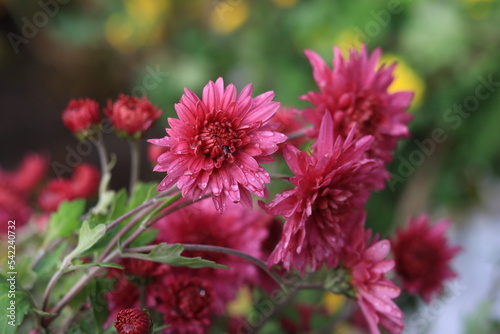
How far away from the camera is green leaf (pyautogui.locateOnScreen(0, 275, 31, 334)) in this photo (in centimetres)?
38

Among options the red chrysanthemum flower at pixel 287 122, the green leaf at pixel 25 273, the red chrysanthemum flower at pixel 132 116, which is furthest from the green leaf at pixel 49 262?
the red chrysanthemum flower at pixel 287 122

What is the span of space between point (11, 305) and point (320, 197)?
244mm

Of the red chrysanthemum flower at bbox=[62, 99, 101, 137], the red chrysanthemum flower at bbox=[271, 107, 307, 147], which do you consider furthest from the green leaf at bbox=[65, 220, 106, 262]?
the red chrysanthemum flower at bbox=[271, 107, 307, 147]

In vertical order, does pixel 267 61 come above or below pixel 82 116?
above

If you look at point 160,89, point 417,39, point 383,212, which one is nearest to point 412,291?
point 383,212

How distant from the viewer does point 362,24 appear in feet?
4.15

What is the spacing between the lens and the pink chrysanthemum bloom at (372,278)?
424 millimetres

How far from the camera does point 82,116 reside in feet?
1.58

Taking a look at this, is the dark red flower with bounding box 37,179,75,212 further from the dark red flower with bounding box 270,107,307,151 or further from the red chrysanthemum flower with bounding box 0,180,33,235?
the dark red flower with bounding box 270,107,307,151

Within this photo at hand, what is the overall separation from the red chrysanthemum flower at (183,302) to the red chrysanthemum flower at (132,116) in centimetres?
13

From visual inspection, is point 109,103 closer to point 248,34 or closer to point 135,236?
point 135,236

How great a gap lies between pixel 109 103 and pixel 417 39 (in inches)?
37.7

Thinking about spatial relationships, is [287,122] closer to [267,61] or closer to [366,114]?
[366,114]

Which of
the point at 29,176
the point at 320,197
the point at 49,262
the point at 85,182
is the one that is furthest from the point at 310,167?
the point at 29,176
